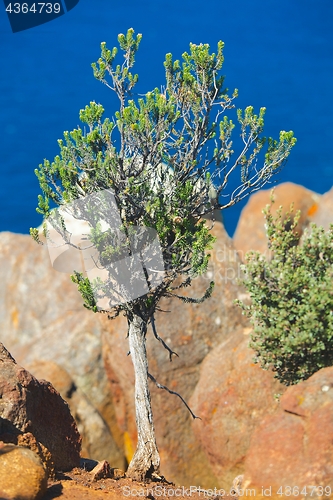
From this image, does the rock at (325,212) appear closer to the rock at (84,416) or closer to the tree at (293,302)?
the rock at (84,416)

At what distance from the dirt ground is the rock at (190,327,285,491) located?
4650 millimetres

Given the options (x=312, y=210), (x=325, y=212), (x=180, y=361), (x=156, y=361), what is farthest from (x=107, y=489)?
(x=312, y=210)

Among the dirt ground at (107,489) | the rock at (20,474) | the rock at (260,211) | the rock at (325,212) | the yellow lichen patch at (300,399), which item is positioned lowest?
the rock at (20,474)

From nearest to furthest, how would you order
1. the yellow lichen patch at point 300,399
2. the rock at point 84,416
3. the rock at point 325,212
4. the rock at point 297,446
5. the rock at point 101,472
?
1. the rock at point 297,446
2. the yellow lichen patch at point 300,399
3. the rock at point 101,472
4. the rock at point 84,416
5. the rock at point 325,212

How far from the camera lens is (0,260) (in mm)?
29547

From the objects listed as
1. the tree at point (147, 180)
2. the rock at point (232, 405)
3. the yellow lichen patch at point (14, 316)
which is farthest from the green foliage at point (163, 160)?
the yellow lichen patch at point (14, 316)

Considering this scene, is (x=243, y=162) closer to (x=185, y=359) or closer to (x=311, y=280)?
(x=311, y=280)

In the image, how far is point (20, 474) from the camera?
10359mm

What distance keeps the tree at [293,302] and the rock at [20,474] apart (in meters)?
7.13

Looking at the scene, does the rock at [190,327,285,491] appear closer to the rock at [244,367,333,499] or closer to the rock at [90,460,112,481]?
the rock at [90,460,112,481]

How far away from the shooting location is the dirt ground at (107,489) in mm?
11616

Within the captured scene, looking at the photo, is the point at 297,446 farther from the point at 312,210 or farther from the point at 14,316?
the point at 312,210

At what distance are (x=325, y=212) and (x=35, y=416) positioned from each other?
24252 millimetres

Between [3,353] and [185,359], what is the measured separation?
10922mm
